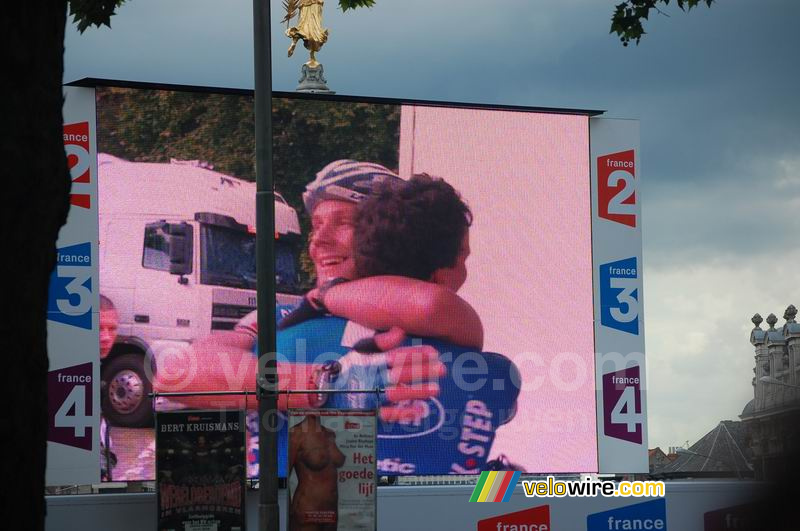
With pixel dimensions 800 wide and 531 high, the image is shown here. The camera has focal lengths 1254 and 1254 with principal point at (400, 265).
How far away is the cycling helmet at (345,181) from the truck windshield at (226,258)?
1176 mm

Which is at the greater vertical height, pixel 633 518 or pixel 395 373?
pixel 395 373

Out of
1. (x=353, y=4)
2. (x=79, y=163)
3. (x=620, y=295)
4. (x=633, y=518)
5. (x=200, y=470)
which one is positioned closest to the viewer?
(x=353, y=4)

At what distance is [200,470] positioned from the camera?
52.5 ft

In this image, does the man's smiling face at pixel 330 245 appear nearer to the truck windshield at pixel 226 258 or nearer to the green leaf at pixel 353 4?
the truck windshield at pixel 226 258

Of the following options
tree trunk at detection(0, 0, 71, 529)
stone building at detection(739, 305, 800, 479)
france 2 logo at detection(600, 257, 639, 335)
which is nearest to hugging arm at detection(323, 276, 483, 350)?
france 2 logo at detection(600, 257, 639, 335)

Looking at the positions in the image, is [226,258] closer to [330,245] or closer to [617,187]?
[330,245]

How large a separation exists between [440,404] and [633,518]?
3558mm

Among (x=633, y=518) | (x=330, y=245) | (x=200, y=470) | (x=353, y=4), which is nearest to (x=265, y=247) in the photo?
(x=353, y=4)

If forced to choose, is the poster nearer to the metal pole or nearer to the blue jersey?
the metal pole

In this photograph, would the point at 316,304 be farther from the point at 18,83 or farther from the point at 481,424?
the point at 18,83

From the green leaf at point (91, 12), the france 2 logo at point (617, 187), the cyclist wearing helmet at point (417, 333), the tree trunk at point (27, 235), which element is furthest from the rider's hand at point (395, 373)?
the tree trunk at point (27, 235)

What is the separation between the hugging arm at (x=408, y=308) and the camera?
18906 millimetres

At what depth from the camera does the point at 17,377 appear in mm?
4691

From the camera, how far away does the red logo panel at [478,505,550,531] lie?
1902cm
